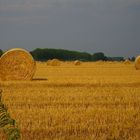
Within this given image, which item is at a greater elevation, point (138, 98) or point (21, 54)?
point (21, 54)

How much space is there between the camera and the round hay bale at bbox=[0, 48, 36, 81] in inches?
701

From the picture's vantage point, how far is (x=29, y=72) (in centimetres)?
1784

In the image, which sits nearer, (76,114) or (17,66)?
(76,114)

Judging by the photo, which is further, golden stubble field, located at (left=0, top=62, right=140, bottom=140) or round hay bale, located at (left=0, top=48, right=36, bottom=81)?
round hay bale, located at (left=0, top=48, right=36, bottom=81)

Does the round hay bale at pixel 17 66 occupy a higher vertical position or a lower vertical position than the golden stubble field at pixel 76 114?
higher

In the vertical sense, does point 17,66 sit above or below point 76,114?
above

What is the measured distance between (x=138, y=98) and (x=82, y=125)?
4.44 meters

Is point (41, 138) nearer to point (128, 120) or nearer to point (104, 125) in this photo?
point (104, 125)

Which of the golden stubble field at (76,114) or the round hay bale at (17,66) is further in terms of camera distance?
the round hay bale at (17,66)

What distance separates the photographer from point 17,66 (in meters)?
18.0

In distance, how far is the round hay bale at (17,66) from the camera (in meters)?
17.8

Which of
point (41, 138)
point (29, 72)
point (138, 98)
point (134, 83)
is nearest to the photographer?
point (41, 138)

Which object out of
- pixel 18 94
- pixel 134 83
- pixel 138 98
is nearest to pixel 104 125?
pixel 138 98

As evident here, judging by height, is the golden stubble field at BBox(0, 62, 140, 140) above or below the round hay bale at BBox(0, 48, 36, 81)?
below
